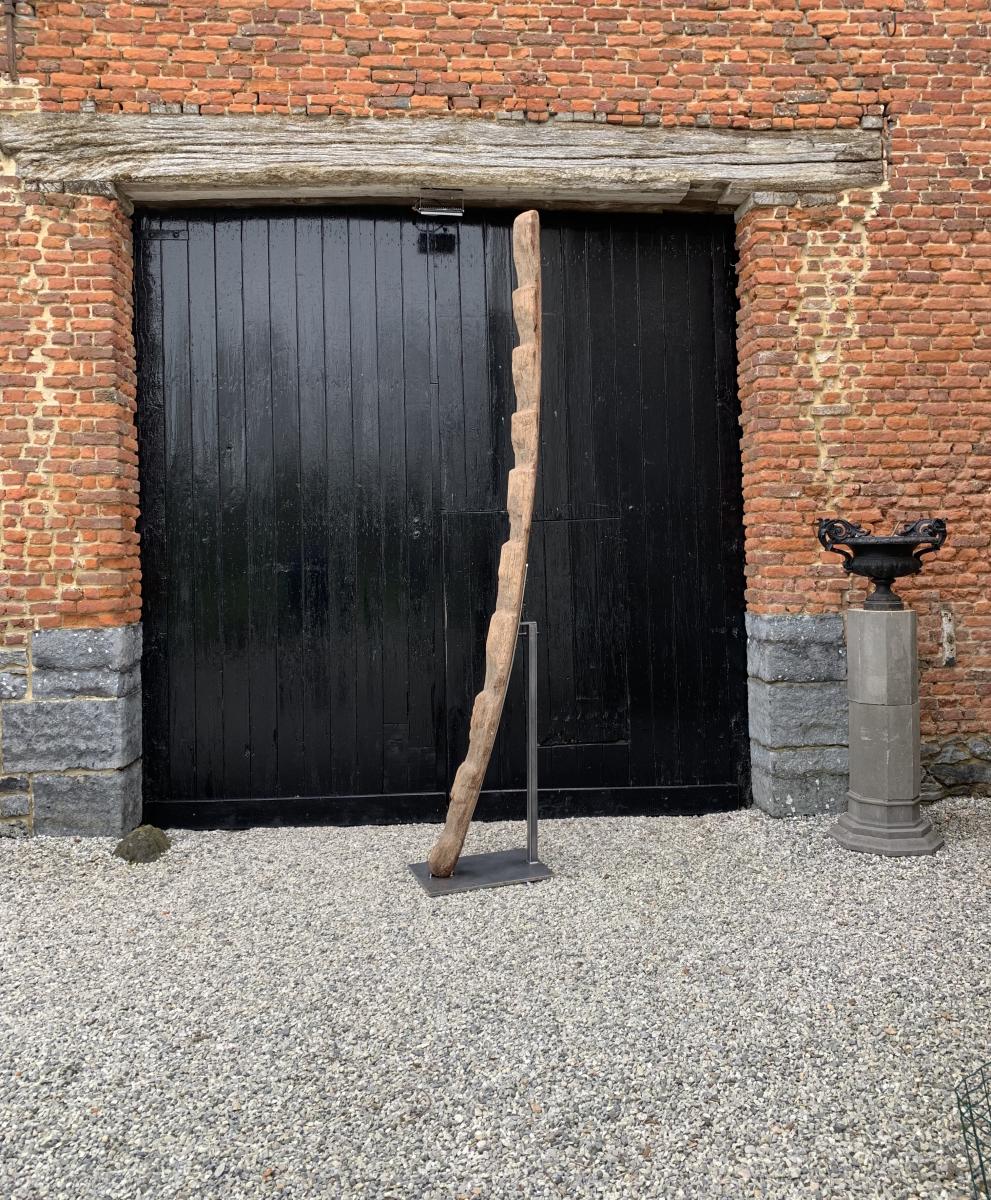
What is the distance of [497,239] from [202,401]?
187 cm

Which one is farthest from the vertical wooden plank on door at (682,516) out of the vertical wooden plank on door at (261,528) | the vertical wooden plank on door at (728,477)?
the vertical wooden plank on door at (261,528)

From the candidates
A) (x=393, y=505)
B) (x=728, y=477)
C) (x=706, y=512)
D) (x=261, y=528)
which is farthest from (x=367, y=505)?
(x=728, y=477)

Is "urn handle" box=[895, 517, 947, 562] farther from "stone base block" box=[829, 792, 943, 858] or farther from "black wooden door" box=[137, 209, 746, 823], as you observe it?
"stone base block" box=[829, 792, 943, 858]

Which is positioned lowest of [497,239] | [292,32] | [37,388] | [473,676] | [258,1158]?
[258,1158]

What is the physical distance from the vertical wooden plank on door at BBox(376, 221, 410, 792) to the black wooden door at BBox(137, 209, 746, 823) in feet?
0.04

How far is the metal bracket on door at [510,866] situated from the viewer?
141 inches

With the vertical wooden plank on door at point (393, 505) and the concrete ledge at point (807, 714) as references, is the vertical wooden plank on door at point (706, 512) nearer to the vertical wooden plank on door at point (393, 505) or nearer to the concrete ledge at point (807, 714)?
the concrete ledge at point (807, 714)

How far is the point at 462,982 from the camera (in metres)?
2.79

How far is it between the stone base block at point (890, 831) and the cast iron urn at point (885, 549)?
3.12 ft

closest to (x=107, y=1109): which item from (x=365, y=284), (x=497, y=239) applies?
(x=365, y=284)

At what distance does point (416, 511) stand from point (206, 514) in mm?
1147

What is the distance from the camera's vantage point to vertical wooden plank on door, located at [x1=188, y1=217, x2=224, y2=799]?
4574mm

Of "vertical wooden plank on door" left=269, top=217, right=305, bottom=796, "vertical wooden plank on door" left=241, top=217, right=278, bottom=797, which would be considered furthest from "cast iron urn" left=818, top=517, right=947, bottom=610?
"vertical wooden plank on door" left=241, top=217, right=278, bottom=797

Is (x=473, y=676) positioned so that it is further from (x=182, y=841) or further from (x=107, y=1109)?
(x=107, y=1109)
